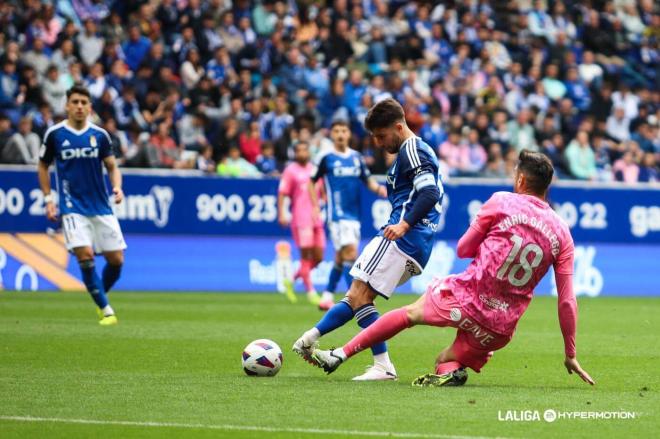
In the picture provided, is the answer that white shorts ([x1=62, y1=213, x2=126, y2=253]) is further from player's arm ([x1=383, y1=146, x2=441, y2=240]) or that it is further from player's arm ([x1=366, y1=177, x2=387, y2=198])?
player's arm ([x1=383, y1=146, x2=441, y2=240])

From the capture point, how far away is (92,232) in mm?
14805

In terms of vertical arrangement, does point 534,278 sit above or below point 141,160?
above

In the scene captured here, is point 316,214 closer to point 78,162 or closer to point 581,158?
point 78,162

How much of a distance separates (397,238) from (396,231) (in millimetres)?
144

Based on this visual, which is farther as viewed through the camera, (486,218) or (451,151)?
(451,151)

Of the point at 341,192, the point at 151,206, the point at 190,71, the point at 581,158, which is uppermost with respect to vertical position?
the point at 341,192

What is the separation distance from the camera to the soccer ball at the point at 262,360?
9.89 meters

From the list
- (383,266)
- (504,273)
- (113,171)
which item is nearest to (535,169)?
(504,273)

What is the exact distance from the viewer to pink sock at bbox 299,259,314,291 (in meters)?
20.0

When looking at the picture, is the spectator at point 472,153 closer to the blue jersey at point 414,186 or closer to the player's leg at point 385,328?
the blue jersey at point 414,186

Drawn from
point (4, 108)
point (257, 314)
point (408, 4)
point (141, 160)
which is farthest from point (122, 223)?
point (408, 4)

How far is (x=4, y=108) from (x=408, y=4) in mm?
10970

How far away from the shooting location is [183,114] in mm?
24141

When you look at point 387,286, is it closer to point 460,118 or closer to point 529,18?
point 460,118
